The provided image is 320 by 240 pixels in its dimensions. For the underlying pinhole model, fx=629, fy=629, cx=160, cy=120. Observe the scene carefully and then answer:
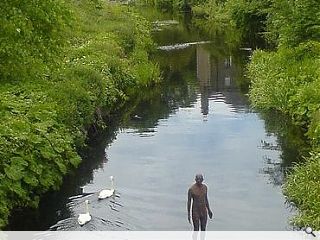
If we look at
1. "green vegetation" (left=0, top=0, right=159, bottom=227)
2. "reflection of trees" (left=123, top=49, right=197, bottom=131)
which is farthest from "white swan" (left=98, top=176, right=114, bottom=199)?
"reflection of trees" (left=123, top=49, right=197, bottom=131)

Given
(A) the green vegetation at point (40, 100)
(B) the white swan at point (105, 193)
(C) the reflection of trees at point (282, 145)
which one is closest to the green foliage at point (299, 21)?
(C) the reflection of trees at point (282, 145)

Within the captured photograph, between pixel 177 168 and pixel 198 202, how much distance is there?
6789 mm

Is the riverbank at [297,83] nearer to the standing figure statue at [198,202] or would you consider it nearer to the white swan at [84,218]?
the standing figure statue at [198,202]

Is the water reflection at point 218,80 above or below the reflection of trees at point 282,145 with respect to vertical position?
above

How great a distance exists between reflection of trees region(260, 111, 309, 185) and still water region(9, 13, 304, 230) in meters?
0.04

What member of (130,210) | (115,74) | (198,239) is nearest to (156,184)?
(130,210)

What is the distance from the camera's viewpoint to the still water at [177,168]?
15938 millimetres

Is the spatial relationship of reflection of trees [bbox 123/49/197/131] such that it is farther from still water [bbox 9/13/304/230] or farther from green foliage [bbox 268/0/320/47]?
green foliage [bbox 268/0/320/47]

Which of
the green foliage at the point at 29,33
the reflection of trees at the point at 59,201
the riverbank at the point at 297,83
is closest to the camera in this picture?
the reflection of trees at the point at 59,201

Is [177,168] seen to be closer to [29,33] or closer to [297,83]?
[29,33]

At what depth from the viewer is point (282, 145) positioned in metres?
22.5

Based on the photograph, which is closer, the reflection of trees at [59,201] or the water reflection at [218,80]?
the reflection of trees at [59,201]

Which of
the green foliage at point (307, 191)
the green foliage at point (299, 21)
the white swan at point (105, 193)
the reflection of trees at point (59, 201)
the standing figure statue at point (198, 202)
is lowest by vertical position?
the reflection of trees at point (59, 201)

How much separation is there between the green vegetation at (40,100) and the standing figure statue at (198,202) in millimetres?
4306
